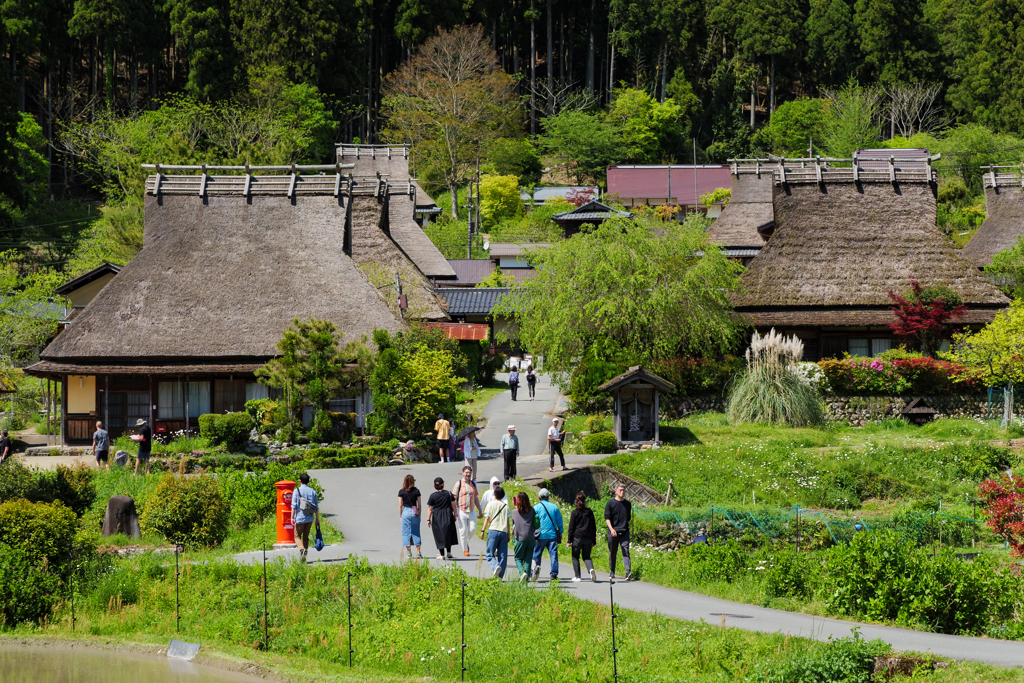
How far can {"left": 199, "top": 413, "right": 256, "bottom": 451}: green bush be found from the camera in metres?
33.5

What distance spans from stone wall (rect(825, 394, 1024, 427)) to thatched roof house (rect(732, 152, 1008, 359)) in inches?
174

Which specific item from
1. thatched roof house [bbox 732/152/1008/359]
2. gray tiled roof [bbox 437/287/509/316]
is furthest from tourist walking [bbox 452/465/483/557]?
gray tiled roof [bbox 437/287/509/316]

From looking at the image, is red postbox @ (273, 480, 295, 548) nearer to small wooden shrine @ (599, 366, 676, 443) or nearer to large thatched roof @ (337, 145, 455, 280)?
small wooden shrine @ (599, 366, 676, 443)

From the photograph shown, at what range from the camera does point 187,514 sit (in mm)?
24141

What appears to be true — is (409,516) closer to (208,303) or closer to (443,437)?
(443,437)

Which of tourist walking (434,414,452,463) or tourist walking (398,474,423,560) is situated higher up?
tourist walking (434,414,452,463)

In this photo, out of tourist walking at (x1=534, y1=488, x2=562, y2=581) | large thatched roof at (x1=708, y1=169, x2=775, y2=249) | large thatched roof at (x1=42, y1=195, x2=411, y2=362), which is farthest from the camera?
large thatched roof at (x1=708, y1=169, x2=775, y2=249)

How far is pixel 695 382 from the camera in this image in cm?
4019

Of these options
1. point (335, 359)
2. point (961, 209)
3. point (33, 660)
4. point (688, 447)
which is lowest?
point (33, 660)

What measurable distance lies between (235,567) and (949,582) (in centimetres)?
1178

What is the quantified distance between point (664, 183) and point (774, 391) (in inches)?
1975

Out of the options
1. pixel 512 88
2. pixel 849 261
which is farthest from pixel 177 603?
pixel 512 88

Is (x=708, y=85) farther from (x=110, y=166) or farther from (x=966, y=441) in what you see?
(x=966, y=441)

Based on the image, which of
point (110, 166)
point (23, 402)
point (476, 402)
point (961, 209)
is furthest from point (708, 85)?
point (23, 402)
